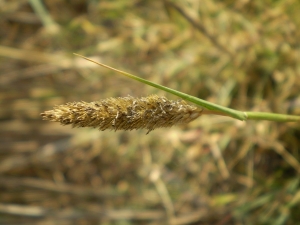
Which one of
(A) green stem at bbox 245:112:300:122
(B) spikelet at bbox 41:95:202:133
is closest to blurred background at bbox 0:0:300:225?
(A) green stem at bbox 245:112:300:122

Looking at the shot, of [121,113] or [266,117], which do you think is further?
[266,117]

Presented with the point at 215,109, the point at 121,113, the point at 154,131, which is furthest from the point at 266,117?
the point at 154,131

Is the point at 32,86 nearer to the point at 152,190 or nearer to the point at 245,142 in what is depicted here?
the point at 152,190

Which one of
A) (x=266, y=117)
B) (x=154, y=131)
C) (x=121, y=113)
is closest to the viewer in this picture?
(x=121, y=113)

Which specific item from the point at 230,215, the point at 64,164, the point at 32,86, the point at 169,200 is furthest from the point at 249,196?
the point at 32,86

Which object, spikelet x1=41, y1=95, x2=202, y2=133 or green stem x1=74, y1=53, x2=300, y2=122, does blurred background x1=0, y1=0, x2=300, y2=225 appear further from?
spikelet x1=41, y1=95, x2=202, y2=133

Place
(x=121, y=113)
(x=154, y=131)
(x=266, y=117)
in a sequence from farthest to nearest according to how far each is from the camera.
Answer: (x=154, y=131), (x=266, y=117), (x=121, y=113)

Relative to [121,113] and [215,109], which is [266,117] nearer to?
[215,109]
